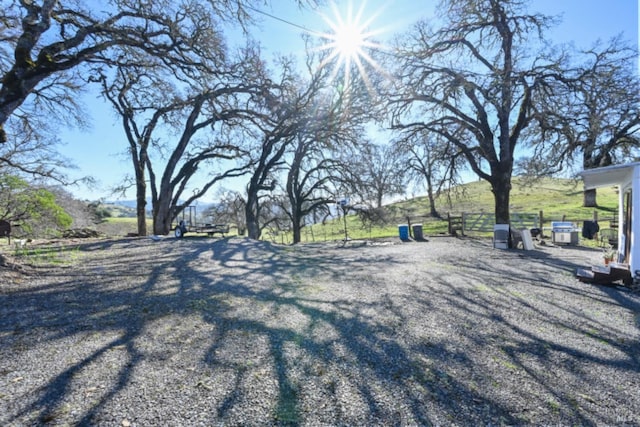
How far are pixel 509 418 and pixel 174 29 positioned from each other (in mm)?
10110

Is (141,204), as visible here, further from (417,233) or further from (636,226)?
(636,226)

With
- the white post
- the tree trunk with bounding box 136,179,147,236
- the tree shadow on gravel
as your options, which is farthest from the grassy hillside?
the tree trunk with bounding box 136,179,147,236

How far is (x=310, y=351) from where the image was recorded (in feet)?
10.9

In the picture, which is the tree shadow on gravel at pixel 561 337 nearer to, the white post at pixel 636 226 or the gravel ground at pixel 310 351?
the gravel ground at pixel 310 351

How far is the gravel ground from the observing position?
2.35 meters

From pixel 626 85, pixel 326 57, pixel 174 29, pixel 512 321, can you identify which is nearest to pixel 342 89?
pixel 326 57

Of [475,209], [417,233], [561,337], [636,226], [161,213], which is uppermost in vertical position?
[161,213]

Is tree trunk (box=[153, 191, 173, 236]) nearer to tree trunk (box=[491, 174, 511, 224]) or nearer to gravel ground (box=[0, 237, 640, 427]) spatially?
gravel ground (box=[0, 237, 640, 427])

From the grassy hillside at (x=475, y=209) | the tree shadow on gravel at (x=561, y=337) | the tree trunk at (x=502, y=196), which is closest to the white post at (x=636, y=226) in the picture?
the tree shadow on gravel at (x=561, y=337)

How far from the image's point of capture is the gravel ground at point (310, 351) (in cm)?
235

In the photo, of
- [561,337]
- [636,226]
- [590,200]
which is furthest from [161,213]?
[590,200]

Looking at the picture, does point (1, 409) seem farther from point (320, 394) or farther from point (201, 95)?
point (201, 95)

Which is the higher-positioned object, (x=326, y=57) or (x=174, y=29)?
(x=326, y=57)

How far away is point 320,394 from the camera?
2553 millimetres
